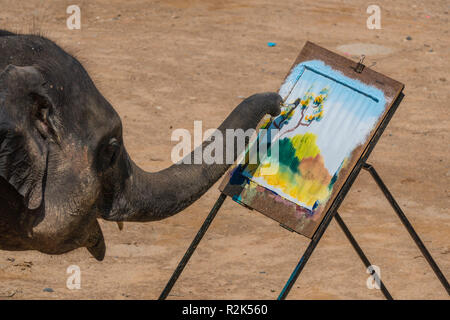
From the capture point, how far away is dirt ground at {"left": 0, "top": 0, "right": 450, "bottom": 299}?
19.3ft

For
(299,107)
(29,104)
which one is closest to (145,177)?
Answer: (29,104)

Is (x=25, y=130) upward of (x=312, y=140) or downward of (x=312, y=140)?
upward

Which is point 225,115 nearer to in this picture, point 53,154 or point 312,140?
point 312,140

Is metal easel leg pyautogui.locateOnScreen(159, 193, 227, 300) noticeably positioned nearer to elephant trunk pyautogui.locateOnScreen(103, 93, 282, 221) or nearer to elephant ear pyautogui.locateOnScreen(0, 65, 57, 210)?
elephant trunk pyautogui.locateOnScreen(103, 93, 282, 221)

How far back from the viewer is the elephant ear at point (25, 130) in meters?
2.75

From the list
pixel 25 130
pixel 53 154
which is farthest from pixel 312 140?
pixel 25 130

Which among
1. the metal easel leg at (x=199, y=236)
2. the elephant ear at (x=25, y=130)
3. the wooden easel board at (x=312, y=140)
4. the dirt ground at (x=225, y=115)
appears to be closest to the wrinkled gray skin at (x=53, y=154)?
the elephant ear at (x=25, y=130)

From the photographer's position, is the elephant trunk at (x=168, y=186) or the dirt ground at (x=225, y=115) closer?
the elephant trunk at (x=168, y=186)

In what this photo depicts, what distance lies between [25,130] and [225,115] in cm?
564

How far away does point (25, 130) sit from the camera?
9.16 feet

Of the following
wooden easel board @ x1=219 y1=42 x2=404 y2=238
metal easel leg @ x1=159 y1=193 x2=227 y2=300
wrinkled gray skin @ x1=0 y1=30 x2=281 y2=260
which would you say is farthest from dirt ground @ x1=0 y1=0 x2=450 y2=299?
wooden easel board @ x1=219 y1=42 x2=404 y2=238

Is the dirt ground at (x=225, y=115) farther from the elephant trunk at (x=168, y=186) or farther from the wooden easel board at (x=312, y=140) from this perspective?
the wooden easel board at (x=312, y=140)

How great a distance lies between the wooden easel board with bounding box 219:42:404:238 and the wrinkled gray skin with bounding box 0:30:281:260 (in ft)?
5.36

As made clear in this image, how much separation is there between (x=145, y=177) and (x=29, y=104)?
73cm
